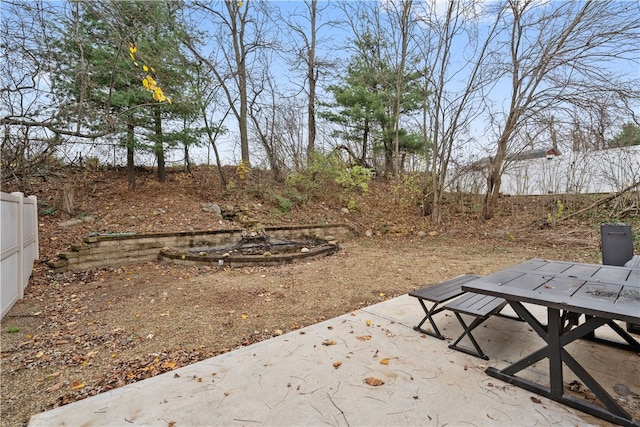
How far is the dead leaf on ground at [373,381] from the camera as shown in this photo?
1848mm

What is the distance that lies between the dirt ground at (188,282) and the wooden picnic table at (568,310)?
167 cm

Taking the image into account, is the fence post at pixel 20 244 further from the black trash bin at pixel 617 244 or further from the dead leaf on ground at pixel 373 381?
the black trash bin at pixel 617 244

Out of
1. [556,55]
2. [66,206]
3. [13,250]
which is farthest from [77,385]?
[556,55]

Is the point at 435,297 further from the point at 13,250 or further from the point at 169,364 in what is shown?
the point at 13,250

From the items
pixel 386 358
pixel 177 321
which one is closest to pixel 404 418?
pixel 386 358

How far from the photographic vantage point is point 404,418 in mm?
1558

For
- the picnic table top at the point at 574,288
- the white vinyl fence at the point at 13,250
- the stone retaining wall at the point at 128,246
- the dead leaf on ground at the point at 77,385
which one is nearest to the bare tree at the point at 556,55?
the picnic table top at the point at 574,288

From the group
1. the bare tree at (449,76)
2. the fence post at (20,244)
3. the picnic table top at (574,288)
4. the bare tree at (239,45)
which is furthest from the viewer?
the bare tree at (239,45)

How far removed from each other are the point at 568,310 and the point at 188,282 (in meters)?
4.18

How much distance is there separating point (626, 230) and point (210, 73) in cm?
985

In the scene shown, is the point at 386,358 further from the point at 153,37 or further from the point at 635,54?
the point at 635,54

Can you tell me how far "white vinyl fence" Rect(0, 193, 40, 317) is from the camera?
3.11 meters

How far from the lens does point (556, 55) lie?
6.82 metres

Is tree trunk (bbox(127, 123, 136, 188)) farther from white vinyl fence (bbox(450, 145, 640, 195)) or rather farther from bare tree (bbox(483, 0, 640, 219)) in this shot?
bare tree (bbox(483, 0, 640, 219))
